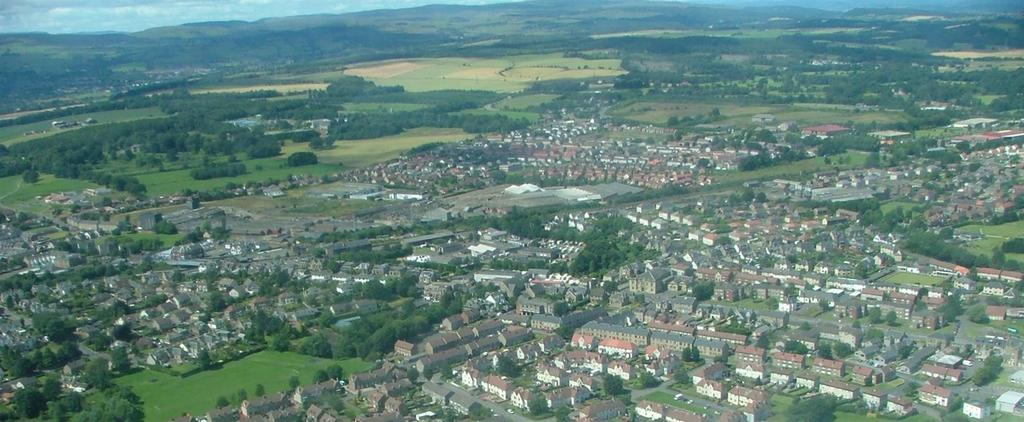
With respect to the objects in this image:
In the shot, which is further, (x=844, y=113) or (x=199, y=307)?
(x=844, y=113)

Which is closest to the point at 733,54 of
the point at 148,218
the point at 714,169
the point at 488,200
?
the point at 714,169

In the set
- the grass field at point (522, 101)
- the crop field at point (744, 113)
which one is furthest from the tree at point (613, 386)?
the grass field at point (522, 101)

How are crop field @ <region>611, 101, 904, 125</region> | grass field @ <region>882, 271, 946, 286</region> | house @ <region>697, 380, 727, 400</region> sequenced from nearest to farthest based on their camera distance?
house @ <region>697, 380, 727, 400</region>
grass field @ <region>882, 271, 946, 286</region>
crop field @ <region>611, 101, 904, 125</region>

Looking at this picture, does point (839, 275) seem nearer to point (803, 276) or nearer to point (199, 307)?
point (803, 276)

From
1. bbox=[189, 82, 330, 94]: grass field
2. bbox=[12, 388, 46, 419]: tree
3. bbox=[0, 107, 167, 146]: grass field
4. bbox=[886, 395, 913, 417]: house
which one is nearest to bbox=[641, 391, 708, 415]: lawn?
bbox=[886, 395, 913, 417]: house

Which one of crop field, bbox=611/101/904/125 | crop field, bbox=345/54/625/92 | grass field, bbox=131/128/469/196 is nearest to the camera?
grass field, bbox=131/128/469/196

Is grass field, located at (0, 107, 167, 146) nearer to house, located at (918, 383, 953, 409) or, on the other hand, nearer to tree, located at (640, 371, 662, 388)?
tree, located at (640, 371, 662, 388)

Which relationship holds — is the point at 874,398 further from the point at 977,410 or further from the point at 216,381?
the point at 216,381
